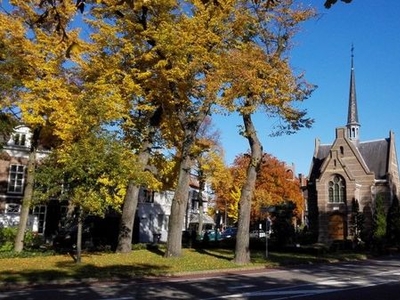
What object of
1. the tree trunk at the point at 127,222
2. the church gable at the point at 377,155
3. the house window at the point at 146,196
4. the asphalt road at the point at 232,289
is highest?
the church gable at the point at 377,155

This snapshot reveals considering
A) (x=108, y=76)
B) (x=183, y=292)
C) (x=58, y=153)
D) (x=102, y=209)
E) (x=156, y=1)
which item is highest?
(x=156, y=1)

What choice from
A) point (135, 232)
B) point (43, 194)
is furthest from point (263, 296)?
point (135, 232)

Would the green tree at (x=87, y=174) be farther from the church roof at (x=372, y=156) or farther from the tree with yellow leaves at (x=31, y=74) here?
the church roof at (x=372, y=156)

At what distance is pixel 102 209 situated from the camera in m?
19.7

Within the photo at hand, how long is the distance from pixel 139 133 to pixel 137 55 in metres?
4.98

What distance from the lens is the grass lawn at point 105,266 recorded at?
1492 cm

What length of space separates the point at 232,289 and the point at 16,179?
106ft

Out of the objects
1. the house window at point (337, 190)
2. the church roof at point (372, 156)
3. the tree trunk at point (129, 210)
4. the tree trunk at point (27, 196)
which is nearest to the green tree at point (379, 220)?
the house window at point (337, 190)

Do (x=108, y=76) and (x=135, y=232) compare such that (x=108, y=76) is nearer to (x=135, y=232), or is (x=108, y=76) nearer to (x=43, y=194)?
(x=43, y=194)

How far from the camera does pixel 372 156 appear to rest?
50.4m

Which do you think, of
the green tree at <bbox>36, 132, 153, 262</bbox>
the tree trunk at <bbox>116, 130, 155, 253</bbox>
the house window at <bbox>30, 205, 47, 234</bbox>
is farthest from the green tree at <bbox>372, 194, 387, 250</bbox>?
the house window at <bbox>30, 205, 47, 234</bbox>

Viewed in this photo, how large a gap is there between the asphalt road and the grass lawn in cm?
96

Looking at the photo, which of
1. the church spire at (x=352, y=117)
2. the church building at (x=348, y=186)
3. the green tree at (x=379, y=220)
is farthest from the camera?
the church spire at (x=352, y=117)

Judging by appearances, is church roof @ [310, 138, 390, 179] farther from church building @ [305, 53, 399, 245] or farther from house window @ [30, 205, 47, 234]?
house window @ [30, 205, 47, 234]
